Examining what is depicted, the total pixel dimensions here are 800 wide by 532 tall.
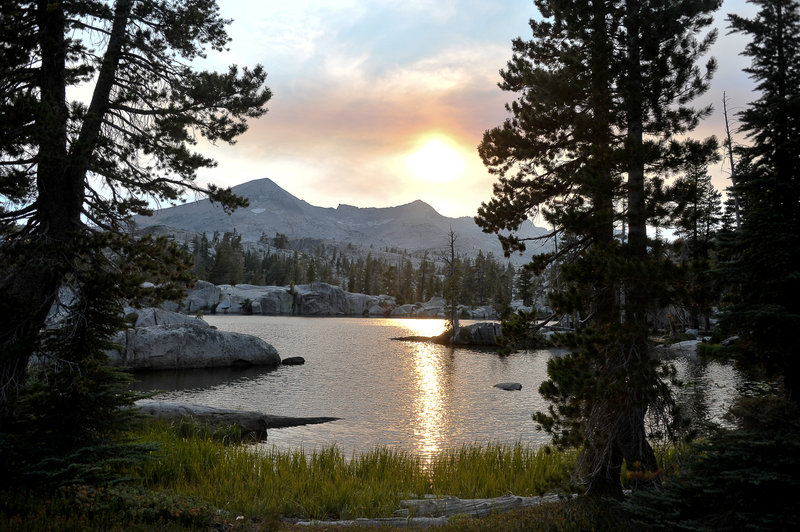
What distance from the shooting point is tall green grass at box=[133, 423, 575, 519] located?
846 cm

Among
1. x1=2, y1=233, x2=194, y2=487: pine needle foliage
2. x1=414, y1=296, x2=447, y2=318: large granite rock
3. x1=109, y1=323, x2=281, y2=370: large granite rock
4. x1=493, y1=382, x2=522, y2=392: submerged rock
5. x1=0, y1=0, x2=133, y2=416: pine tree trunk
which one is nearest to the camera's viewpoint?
x1=2, y1=233, x2=194, y2=487: pine needle foliage

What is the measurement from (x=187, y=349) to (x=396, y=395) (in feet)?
48.7

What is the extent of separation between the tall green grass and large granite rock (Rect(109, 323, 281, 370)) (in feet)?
59.8

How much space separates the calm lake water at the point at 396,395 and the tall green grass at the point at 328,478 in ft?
11.9

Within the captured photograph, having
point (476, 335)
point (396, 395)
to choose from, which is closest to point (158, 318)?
point (396, 395)

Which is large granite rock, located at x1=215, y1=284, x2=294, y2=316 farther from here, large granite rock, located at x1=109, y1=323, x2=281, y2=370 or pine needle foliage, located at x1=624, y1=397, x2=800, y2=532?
pine needle foliage, located at x1=624, y1=397, x2=800, y2=532

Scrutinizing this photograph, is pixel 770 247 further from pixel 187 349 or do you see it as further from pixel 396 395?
pixel 187 349

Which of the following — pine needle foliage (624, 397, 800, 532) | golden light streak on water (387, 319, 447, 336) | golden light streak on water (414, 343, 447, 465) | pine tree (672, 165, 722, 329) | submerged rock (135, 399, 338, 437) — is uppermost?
pine tree (672, 165, 722, 329)

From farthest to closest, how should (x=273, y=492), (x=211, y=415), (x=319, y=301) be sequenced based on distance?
(x=319, y=301)
(x=211, y=415)
(x=273, y=492)

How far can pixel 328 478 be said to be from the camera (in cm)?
983

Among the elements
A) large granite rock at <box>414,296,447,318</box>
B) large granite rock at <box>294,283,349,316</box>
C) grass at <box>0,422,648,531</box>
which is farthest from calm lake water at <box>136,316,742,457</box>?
large granite rock at <box>414,296,447,318</box>

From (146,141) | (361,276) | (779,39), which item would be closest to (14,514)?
(146,141)

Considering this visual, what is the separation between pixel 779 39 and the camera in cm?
887

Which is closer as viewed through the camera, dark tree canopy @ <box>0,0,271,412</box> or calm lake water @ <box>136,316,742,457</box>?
dark tree canopy @ <box>0,0,271,412</box>
